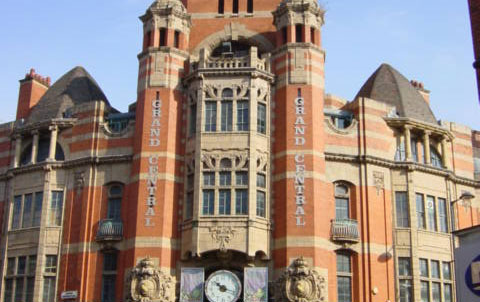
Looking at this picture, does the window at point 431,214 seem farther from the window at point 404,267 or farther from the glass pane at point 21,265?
the glass pane at point 21,265

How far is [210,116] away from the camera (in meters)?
44.9

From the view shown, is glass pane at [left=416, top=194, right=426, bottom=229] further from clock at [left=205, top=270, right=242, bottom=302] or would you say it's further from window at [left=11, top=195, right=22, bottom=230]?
window at [left=11, top=195, right=22, bottom=230]

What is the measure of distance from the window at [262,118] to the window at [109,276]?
38.4ft

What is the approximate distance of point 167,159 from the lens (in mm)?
44844

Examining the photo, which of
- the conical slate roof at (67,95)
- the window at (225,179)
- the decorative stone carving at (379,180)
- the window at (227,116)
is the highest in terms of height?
the conical slate roof at (67,95)

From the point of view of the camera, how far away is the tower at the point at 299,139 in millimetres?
42250

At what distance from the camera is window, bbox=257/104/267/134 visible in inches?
1771

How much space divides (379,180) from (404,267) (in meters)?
5.52

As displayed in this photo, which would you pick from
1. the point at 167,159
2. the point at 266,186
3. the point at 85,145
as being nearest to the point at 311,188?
the point at 266,186

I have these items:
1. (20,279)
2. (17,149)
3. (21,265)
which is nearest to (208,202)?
(21,265)

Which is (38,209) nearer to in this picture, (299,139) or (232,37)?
(232,37)

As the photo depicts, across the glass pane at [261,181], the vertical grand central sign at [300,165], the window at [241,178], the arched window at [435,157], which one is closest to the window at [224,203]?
the window at [241,178]

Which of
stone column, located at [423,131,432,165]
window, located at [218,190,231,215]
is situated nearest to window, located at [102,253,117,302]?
window, located at [218,190,231,215]

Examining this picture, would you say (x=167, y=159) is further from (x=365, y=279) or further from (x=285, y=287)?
(x=365, y=279)
